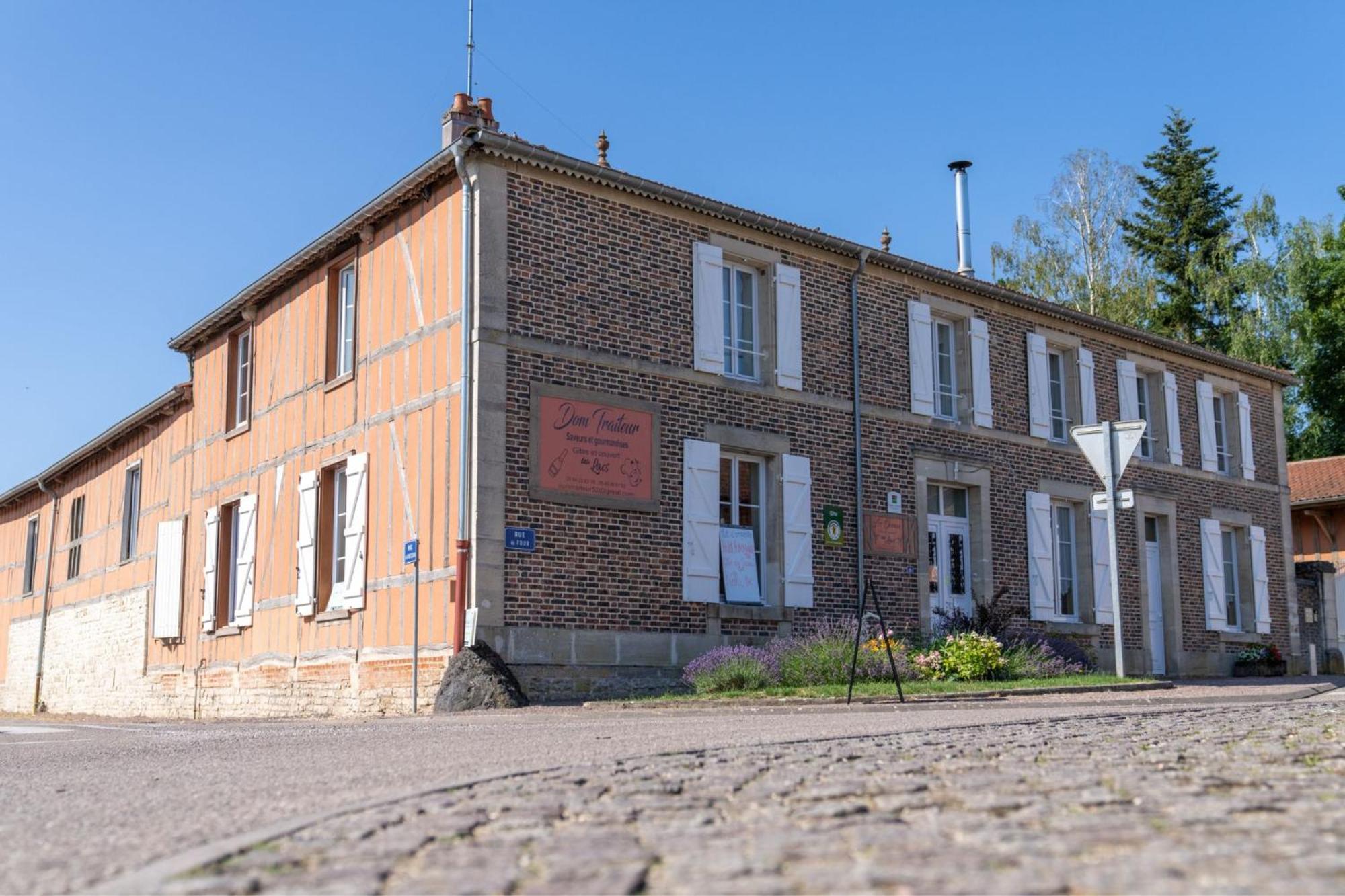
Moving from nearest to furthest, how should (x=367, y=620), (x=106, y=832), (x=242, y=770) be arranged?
1. (x=106, y=832)
2. (x=242, y=770)
3. (x=367, y=620)

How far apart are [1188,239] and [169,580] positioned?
97.2 ft

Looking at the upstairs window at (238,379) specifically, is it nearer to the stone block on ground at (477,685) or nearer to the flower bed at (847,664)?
the stone block on ground at (477,685)

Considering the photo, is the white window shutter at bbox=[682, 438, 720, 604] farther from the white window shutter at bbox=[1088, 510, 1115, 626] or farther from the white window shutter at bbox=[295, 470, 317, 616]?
the white window shutter at bbox=[1088, 510, 1115, 626]

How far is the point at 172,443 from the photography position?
2269 centimetres

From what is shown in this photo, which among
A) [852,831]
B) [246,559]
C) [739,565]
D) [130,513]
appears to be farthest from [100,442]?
[852,831]

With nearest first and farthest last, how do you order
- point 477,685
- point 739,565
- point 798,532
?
1. point 477,685
2. point 739,565
3. point 798,532

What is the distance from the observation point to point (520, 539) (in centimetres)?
1398

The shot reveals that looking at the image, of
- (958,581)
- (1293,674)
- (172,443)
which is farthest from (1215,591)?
(172,443)

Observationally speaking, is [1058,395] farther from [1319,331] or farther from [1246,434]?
[1319,331]

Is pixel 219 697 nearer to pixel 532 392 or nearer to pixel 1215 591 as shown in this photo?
pixel 532 392

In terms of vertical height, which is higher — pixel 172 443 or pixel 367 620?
pixel 172 443

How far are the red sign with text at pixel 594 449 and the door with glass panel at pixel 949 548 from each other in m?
4.86

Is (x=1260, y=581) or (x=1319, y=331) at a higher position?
(x=1319, y=331)

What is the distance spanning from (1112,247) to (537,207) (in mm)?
25435
